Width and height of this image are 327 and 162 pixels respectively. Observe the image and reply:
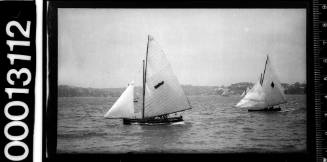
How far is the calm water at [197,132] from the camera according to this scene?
2209 millimetres

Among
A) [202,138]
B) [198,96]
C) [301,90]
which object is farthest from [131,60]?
[301,90]

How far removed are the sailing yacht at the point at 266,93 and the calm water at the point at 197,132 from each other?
45mm

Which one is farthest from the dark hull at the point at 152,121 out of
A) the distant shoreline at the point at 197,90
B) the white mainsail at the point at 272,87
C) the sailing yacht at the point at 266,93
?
the white mainsail at the point at 272,87

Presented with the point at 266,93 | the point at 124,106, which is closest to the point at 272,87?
the point at 266,93

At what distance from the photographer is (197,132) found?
223cm

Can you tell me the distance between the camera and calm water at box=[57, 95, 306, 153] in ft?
7.25

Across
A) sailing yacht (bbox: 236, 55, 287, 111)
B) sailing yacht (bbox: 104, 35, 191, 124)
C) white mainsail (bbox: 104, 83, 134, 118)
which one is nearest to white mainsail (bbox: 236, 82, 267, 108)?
sailing yacht (bbox: 236, 55, 287, 111)

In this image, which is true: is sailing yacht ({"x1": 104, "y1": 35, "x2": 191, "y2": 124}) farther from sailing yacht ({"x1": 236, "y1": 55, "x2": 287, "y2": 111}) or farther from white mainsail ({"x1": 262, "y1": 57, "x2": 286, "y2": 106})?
white mainsail ({"x1": 262, "y1": 57, "x2": 286, "y2": 106})

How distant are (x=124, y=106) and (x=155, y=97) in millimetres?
221

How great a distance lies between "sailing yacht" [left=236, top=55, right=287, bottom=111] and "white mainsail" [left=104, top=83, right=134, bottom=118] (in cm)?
71

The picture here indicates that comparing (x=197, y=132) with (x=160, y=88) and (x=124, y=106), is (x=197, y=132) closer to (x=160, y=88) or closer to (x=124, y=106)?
(x=160, y=88)

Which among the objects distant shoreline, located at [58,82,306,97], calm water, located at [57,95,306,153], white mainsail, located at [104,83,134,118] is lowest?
calm water, located at [57,95,306,153]

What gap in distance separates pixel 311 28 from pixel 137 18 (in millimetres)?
1136

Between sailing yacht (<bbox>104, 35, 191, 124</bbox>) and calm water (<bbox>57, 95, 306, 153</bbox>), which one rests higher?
sailing yacht (<bbox>104, 35, 191, 124</bbox>)
